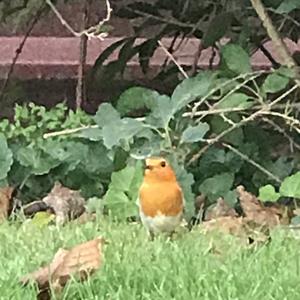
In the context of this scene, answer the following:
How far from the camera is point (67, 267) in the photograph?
2547 mm

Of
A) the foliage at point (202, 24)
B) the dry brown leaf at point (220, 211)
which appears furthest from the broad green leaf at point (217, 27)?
the dry brown leaf at point (220, 211)

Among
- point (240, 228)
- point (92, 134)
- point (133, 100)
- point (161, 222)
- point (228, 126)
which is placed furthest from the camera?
point (133, 100)

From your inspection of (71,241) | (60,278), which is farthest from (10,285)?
(71,241)

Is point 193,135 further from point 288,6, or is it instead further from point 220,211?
point 288,6

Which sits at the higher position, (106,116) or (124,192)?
(106,116)

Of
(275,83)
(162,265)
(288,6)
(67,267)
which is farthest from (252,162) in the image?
(67,267)

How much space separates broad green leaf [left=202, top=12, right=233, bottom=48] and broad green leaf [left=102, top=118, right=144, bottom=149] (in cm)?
58

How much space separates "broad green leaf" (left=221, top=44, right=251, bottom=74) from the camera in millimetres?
3713

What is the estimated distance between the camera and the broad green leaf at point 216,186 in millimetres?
3652

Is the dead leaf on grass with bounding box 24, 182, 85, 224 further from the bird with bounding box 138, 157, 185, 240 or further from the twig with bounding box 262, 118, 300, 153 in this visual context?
the twig with bounding box 262, 118, 300, 153

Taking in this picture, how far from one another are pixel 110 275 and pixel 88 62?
10.1 feet

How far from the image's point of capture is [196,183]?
3.76 meters

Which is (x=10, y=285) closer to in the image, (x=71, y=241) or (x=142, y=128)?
(x=71, y=241)

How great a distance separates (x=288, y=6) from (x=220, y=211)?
688 mm
